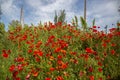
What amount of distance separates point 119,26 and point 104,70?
9.16 ft

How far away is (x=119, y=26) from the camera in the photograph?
8539 millimetres

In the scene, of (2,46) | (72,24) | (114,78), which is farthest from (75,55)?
(72,24)

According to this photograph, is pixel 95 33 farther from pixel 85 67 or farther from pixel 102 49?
pixel 85 67

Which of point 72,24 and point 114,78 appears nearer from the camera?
point 114,78

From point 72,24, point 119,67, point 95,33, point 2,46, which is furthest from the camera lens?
point 72,24

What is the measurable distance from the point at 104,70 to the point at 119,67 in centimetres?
41

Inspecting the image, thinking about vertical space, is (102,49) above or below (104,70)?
above

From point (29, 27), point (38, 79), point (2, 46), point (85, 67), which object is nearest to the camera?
point (38, 79)

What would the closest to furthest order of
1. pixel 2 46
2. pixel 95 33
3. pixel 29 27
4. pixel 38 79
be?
pixel 38 79 → pixel 2 46 → pixel 95 33 → pixel 29 27

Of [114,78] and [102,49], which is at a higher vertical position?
[102,49]

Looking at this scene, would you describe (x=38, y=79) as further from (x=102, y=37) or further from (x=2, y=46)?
(x=102, y=37)

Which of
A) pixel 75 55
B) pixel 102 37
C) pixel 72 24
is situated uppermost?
pixel 72 24

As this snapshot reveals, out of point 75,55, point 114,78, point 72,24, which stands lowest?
point 114,78

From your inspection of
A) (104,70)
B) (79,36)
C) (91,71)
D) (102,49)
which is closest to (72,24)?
(79,36)
